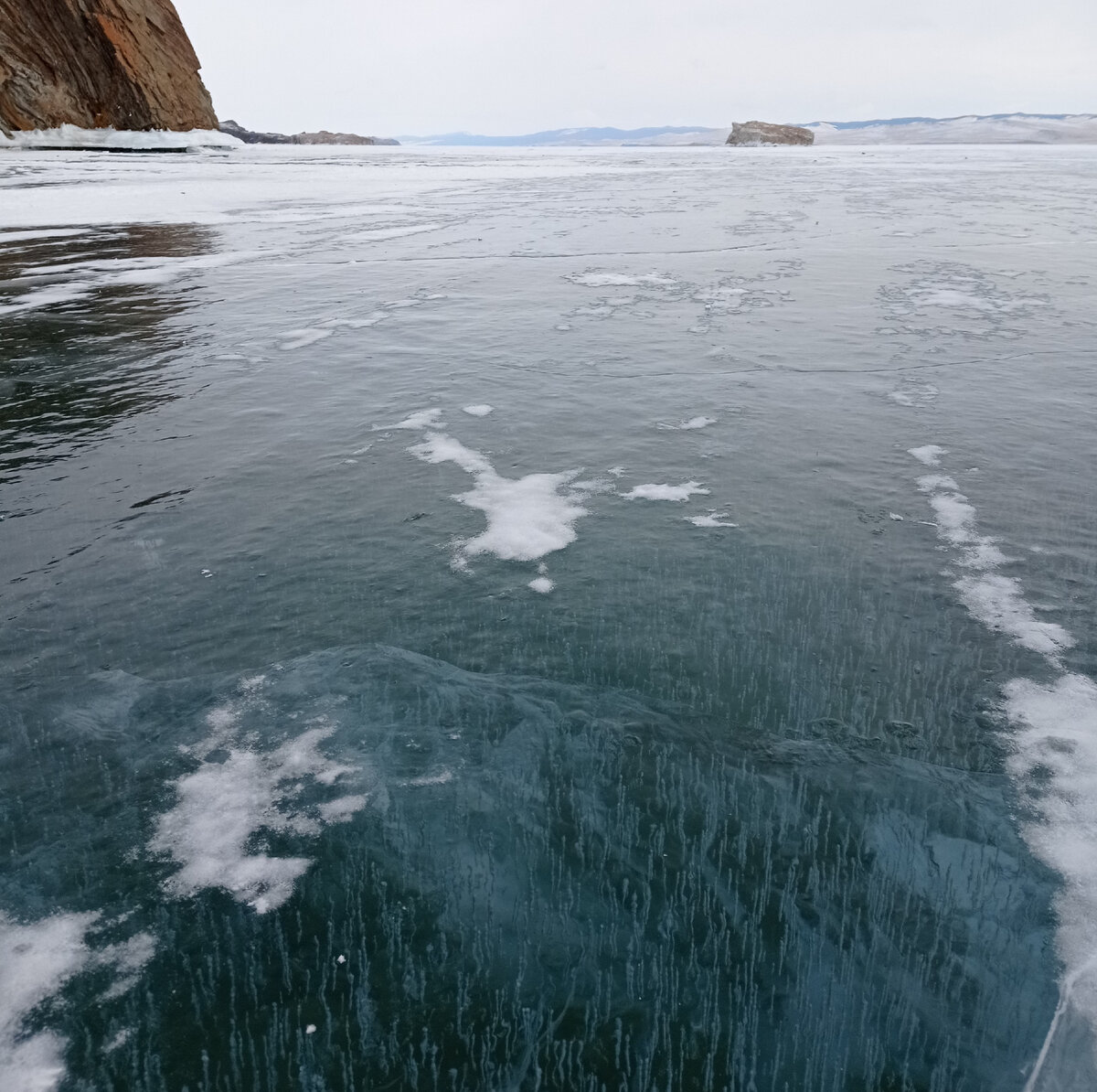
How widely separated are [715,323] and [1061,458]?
4.98 meters

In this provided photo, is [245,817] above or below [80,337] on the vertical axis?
above

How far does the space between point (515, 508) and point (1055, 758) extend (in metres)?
3.59

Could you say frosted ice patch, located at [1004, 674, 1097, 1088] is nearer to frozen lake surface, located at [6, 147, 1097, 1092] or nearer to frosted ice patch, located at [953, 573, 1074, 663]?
frozen lake surface, located at [6, 147, 1097, 1092]

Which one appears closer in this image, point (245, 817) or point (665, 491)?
point (245, 817)

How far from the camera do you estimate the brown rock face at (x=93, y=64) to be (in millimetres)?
47531

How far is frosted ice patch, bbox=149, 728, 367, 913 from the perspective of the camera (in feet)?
10.3

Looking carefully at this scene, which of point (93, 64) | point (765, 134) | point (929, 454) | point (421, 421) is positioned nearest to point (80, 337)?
point (421, 421)

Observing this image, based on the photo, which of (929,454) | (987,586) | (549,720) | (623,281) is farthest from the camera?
(623,281)

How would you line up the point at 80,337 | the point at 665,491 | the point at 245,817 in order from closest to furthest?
the point at 245,817 → the point at 665,491 → the point at 80,337

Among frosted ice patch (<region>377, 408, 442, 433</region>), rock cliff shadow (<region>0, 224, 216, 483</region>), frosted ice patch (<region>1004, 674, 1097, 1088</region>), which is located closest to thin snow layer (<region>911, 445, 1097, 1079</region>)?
frosted ice patch (<region>1004, 674, 1097, 1088</region>)

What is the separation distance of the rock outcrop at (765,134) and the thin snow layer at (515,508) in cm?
11242

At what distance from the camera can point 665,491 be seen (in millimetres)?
6172

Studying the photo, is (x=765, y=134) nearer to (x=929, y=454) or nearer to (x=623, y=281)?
(x=623, y=281)

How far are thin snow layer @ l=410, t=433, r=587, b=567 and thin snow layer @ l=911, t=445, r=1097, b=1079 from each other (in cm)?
255
